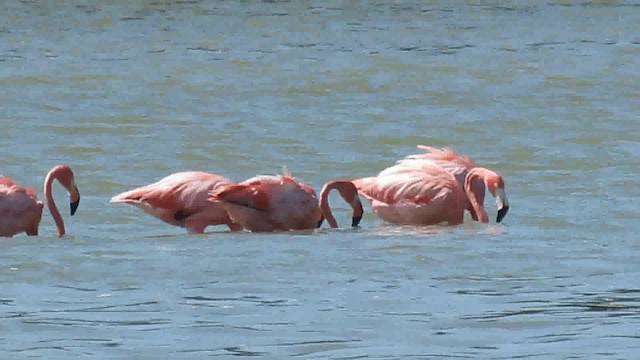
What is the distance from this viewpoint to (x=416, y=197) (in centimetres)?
887

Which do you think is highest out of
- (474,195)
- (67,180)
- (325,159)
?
(67,180)

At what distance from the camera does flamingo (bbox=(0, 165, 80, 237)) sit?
8250 mm

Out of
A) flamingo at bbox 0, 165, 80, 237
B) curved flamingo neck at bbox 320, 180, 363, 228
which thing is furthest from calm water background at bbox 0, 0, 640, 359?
flamingo at bbox 0, 165, 80, 237

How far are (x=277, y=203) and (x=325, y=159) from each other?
2843 mm

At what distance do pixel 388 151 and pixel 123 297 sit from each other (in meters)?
5.68

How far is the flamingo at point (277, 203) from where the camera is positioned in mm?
8453

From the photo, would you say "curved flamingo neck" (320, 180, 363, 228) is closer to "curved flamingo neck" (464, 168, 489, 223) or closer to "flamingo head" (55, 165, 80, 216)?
"curved flamingo neck" (464, 168, 489, 223)

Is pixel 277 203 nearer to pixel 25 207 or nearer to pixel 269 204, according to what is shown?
pixel 269 204

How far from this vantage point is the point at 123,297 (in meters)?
6.42

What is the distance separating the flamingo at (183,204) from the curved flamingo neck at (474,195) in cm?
133

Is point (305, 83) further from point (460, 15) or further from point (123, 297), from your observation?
point (123, 297)

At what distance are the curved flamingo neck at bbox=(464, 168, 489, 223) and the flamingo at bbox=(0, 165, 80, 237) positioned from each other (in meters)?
2.10

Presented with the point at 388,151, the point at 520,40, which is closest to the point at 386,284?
the point at 388,151

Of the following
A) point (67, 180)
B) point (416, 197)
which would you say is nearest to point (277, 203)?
point (416, 197)
